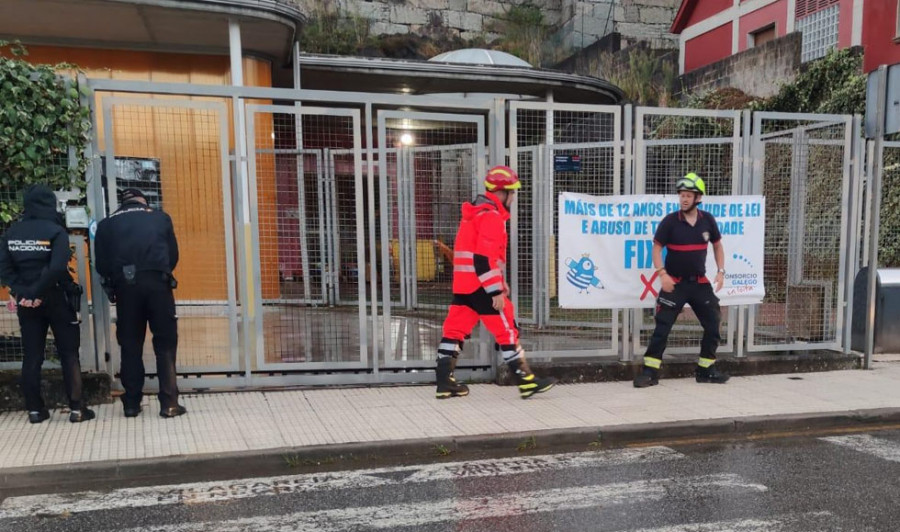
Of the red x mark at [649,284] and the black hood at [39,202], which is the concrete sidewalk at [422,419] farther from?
the black hood at [39,202]

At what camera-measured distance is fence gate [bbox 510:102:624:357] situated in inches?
266

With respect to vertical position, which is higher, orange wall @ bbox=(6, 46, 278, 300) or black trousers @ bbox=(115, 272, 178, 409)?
orange wall @ bbox=(6, 46, 278, 300)

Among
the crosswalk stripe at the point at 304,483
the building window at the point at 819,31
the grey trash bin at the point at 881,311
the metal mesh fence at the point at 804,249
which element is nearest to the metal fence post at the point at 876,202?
the grey trash bin at the point at 881,311

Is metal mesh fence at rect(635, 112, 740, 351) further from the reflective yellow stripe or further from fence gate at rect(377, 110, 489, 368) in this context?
fence gate at rect(377, 110, 489, 368)

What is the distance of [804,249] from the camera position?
7594mm

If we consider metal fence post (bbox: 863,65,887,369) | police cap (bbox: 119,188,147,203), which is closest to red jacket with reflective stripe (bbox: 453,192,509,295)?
police cap (bbox: 119,188,147,203)

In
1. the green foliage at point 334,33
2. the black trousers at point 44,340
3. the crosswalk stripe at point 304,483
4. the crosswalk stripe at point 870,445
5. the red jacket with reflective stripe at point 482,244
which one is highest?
the green foliage at point 334,33

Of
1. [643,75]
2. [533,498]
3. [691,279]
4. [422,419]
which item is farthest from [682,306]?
[643,75]

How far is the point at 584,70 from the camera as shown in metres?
25.3

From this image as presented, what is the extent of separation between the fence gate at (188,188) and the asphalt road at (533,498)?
222 cm

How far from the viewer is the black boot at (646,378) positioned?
21.5 ft

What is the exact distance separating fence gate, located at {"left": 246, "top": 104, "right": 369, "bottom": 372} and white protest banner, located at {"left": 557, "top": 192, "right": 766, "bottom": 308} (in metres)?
2.14

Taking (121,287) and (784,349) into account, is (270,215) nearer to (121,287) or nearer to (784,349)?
(121,287)

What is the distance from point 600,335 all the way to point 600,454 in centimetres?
303
